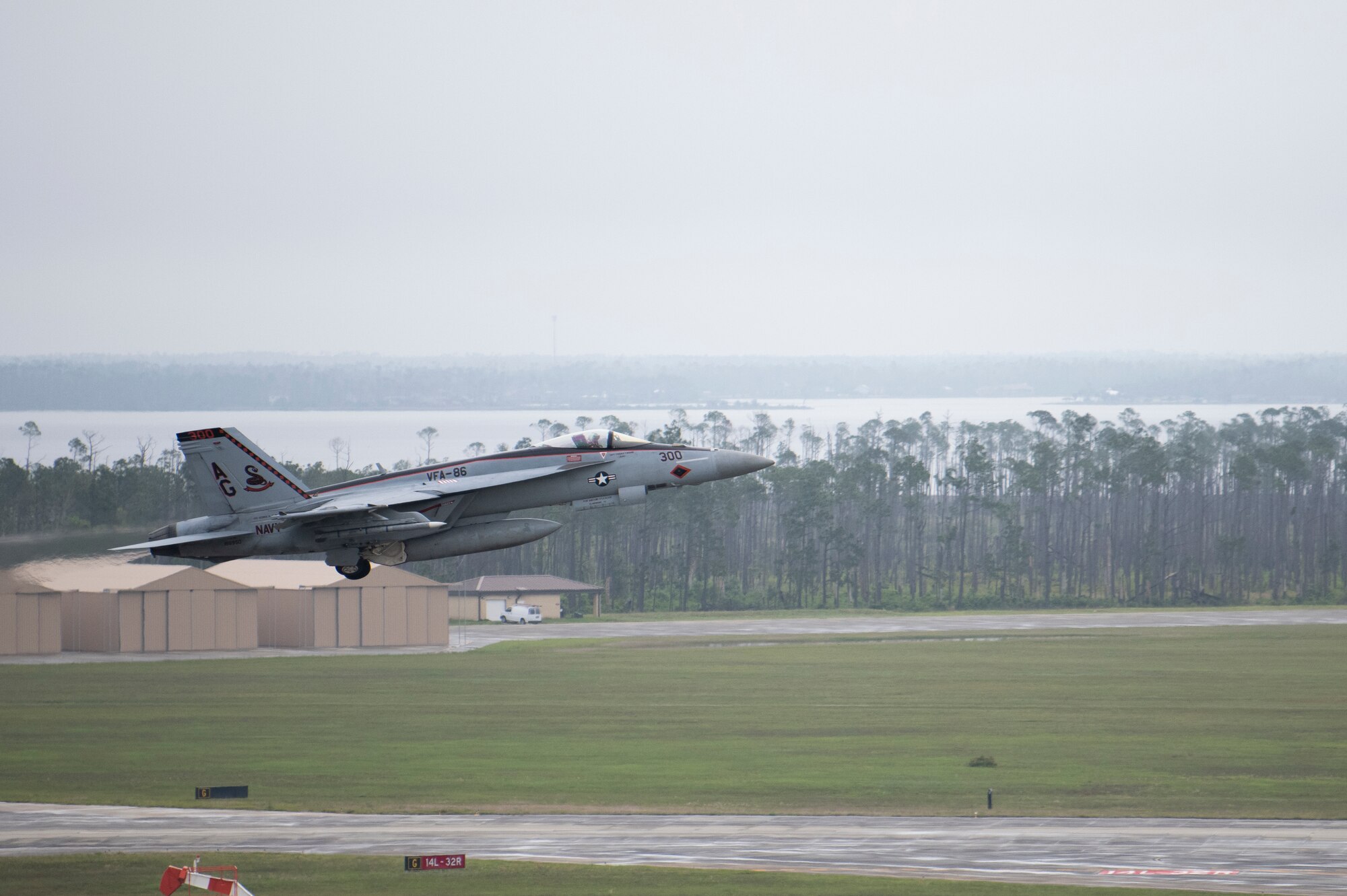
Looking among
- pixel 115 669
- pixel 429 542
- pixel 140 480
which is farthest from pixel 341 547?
pixel 115 669

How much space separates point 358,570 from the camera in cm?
3653

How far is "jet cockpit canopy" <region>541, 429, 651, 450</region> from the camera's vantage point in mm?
38281

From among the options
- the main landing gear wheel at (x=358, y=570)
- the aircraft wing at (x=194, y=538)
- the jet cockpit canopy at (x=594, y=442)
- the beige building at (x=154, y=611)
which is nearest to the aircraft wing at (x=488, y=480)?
the jet cockpit canopy at (x=594, y=442)

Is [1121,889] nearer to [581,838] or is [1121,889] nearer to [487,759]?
[581,838]

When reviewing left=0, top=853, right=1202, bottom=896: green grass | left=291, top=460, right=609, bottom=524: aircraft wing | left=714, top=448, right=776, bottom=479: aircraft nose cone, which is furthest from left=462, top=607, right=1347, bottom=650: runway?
left=714, top=448, right=776, bottom=479: aircraft nose cone

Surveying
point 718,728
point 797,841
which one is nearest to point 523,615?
point 718,728

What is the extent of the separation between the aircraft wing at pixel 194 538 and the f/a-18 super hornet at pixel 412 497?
0.04 metres

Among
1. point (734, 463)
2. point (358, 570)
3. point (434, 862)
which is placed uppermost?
point (734, 463)

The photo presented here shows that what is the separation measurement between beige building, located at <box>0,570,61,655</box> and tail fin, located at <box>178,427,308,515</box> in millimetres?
109690

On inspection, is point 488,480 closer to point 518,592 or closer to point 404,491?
point 404,491

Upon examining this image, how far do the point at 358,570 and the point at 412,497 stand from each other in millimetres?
2220

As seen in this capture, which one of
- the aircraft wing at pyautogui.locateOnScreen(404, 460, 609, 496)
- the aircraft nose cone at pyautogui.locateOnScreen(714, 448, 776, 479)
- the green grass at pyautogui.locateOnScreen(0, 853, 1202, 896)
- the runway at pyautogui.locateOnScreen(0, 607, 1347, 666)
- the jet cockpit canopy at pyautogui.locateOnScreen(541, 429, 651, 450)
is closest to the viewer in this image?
the aircraft wing at pyautogui.locateOnScreen(404, 460, 609, 496)

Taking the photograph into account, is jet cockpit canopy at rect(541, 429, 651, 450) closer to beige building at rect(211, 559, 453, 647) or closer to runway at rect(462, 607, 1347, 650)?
beige building at rect(211, 559, 453, 647)

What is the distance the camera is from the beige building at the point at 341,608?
15162cm
